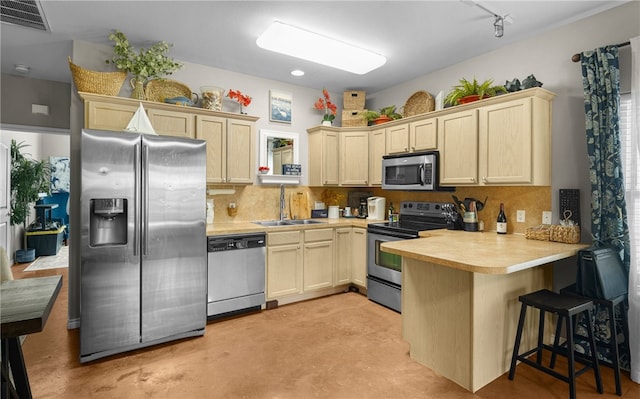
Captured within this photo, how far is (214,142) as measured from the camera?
359 cm

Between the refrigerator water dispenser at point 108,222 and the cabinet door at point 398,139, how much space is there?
9.50ft

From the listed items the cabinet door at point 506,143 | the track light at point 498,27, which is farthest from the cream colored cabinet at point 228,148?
the track light at point 498,27

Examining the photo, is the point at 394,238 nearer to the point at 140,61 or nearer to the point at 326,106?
the point at 326,106

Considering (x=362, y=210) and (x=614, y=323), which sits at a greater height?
(x=362, y=210)

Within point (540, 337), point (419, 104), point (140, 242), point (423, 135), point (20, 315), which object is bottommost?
point (540, 337)

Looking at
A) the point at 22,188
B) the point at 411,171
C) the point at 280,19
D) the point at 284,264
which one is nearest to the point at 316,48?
the point at 280,19

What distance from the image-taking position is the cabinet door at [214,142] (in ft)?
11.6

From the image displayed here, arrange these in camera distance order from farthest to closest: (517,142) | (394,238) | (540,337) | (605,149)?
(394,238) < (517,142) < (605,149) < (540,337)

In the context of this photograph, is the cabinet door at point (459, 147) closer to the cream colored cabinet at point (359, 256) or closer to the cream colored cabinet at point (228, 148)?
the cream colored cabinet at point (359, 256)

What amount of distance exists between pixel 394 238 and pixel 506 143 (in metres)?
1.38

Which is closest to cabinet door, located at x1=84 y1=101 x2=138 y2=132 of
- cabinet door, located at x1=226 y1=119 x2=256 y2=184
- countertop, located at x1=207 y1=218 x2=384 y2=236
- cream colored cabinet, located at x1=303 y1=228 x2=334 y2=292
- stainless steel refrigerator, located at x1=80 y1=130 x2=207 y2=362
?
stainless steel refrigerator, located at x1=80 y1=130 x2=207 y2=362

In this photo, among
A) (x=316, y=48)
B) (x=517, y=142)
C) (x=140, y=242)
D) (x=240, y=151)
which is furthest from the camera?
(x=240, y=151)

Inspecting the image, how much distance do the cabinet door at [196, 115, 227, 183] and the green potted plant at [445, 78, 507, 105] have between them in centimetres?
242

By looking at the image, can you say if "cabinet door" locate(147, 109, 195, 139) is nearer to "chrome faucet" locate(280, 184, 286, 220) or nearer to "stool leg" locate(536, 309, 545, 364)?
"chrome faucet" locate(280, 184, 286, 220)
